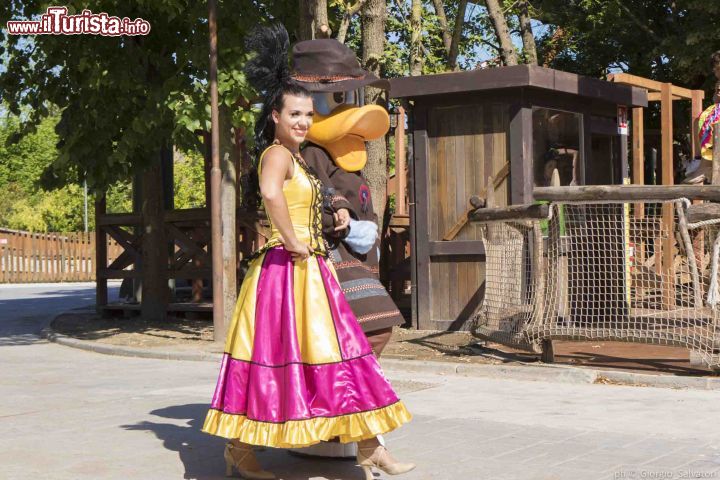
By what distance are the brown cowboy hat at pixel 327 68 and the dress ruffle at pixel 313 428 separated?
68.1 inches

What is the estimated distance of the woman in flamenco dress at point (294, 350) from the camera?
5.40 meters

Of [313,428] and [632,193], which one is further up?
[632,193]

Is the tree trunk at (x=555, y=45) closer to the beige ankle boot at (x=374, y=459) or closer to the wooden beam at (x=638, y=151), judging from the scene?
the wooden beam at (x=638, y=151)

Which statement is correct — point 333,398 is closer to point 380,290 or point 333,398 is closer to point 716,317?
point 380,290

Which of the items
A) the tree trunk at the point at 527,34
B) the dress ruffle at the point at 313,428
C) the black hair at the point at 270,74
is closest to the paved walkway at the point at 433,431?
the dress ruffle at the point at 313,428

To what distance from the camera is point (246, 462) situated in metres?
5.65

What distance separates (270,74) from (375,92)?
791 cm

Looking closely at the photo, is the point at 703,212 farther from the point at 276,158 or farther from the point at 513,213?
the point at 276,158

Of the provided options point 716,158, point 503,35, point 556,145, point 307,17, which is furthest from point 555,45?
point 716,158

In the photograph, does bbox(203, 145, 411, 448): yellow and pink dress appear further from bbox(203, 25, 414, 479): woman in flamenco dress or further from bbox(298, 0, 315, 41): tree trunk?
bbox(298, 0, 315, 41): tree trunk

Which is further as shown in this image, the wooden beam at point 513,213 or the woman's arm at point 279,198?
the wooden beam at point 513,213

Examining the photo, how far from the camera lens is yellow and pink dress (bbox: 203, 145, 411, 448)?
5.39 meters

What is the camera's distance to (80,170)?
1496 cm

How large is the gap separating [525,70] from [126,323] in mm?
7283
